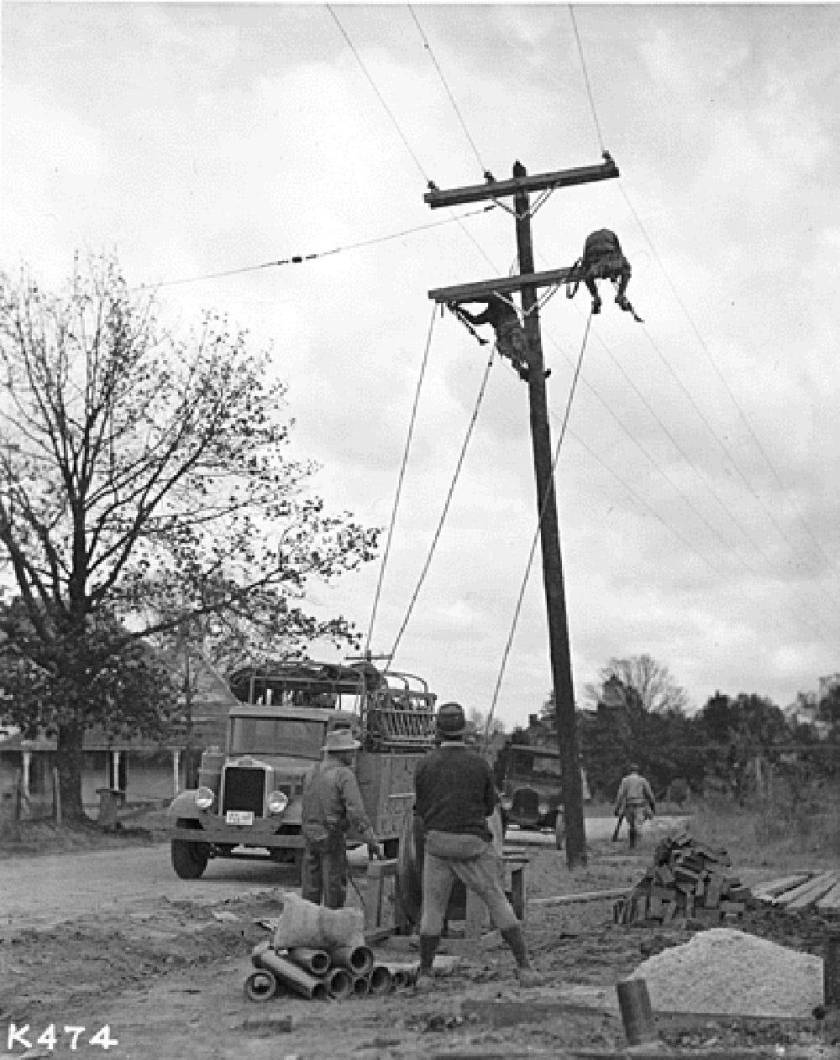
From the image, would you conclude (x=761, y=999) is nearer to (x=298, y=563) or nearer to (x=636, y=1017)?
(x=636, y=1017)

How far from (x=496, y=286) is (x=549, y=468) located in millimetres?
2711

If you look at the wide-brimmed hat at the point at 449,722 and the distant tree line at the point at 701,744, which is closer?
the wide-brimmed hat at the point at 449,722

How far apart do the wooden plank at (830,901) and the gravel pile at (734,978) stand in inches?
248

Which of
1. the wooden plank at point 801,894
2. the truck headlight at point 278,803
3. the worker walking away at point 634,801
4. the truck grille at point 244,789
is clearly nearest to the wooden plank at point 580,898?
the wooden plank at point 801,894

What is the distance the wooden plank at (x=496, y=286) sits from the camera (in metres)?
21.7

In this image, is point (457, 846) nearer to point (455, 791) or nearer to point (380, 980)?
point (455, 791)

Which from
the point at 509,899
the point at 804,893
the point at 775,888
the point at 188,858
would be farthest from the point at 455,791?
the point at 188,858

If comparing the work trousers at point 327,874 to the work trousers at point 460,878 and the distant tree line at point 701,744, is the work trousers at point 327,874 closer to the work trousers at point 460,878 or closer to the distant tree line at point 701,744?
the work trousers at point 460,878

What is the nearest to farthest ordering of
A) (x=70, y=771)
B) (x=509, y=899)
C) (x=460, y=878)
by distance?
(x=460, y=878)
(x=509, y=899)
(x=70, y=771)

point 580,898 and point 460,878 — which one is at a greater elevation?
point 460,878

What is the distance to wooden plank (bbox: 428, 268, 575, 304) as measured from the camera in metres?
21.7

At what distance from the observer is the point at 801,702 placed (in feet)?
275

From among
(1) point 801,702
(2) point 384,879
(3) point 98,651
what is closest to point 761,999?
(2) point 384,879

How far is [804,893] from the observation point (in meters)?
18.3
